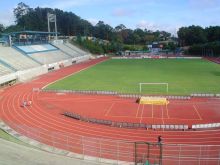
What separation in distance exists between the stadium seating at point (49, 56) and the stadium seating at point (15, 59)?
3.53 metres

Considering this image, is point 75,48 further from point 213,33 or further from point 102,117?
point 102,117

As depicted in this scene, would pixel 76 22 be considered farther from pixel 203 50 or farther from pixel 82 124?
pixel 82 124

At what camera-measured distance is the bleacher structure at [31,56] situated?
44.9 meters

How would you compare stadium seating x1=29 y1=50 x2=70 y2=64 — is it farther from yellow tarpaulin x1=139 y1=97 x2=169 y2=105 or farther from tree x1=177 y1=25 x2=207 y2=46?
tree x1=177 y1=25 x2=207 y2=46

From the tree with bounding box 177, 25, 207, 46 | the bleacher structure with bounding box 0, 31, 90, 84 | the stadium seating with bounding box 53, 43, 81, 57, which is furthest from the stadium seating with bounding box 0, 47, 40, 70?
the tree with bounding box 177, 25, 207, 46

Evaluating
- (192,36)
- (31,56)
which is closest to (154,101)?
(31,56)

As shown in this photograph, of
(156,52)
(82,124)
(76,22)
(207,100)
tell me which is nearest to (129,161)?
(82,124)

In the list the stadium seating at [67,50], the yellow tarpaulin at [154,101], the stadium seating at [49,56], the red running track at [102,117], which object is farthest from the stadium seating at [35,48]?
the yellow tarpaulin at [154,101]

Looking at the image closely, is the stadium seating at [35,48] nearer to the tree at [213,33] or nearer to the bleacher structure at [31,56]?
the bleacher structure at [31,56]

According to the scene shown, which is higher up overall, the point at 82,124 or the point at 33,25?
the point at 33,25

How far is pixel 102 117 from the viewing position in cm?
2475

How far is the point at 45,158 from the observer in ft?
49.3

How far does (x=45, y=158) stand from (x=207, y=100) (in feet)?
63.9

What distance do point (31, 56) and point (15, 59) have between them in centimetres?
695
